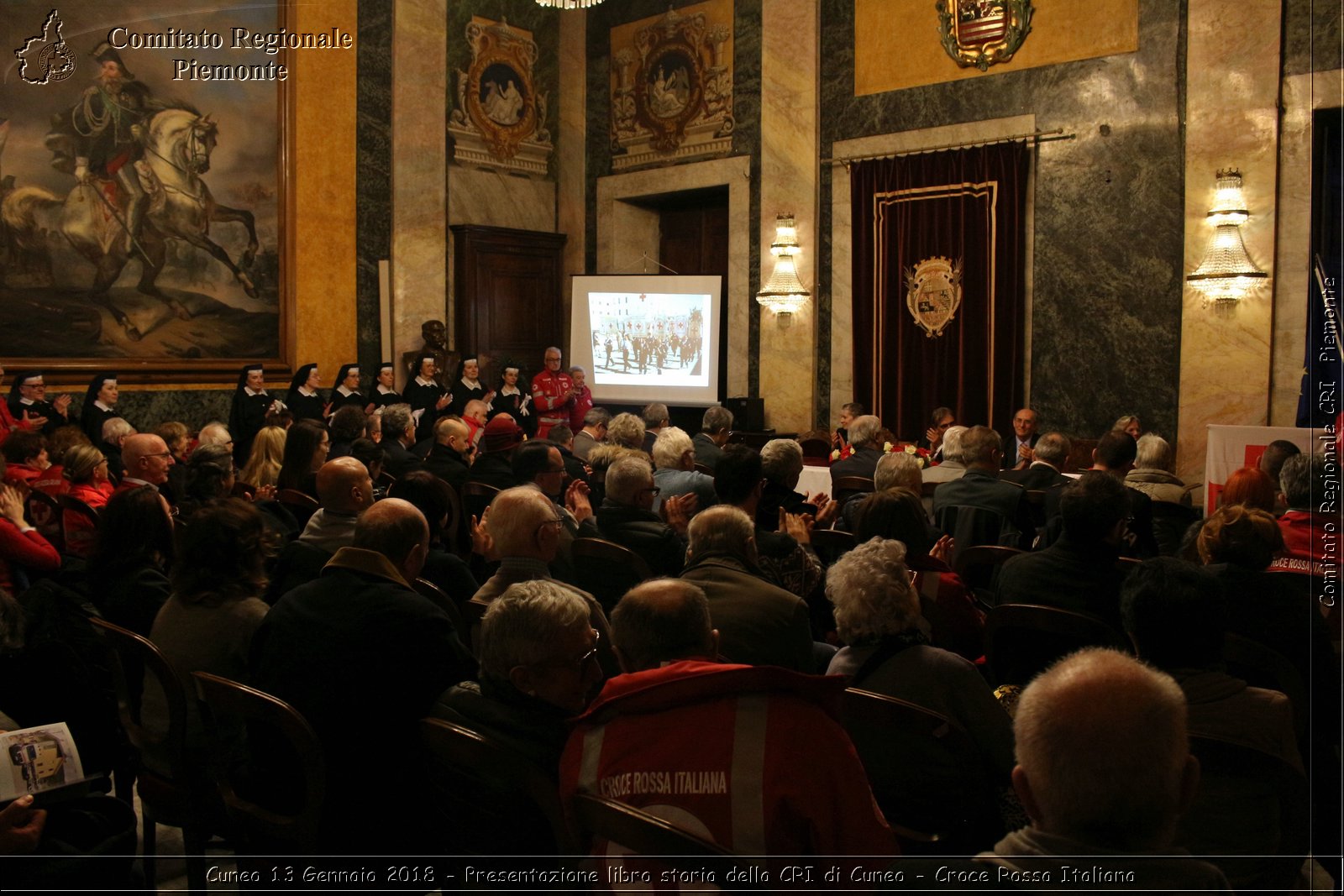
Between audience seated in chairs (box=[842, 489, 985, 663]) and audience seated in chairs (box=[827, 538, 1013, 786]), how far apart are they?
0.91 meters

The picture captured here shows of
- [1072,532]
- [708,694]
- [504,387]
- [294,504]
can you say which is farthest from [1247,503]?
[504,387]

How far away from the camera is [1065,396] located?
945cm

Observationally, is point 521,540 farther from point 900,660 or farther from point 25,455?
point 25,455

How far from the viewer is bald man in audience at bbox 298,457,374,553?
359 centimetres

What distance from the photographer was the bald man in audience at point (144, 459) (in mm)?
4863

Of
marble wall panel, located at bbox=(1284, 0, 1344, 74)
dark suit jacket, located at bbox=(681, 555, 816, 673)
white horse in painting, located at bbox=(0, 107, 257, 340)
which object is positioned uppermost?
marble wall panel, located at bbox=(1284, 0, 1344, 74)

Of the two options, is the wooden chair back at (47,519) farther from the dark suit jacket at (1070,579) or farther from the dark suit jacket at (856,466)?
the dark suit jacket at (1070,579)

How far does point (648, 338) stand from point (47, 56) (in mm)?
6309

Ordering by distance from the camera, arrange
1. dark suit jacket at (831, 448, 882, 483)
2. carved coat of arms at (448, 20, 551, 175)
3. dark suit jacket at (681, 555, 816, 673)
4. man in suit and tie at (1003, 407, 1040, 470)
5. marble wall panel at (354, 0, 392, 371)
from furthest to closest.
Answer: carved coat of arms at (448, 20, 551, 175) < marble wall panel at (354, 0, 392, 371) < man in suit and tie at (1003, 407, 1040, 470) < dark suit jacket at (831, 448, 882, 483) < dark suit jacket at (681, 555, 816, 673)

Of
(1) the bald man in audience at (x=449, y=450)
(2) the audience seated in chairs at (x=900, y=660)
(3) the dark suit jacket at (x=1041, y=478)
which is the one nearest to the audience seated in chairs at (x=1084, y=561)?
(2) the audience seated in chairs at (x=900, y=660)

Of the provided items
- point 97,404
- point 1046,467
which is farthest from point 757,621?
point 97,404

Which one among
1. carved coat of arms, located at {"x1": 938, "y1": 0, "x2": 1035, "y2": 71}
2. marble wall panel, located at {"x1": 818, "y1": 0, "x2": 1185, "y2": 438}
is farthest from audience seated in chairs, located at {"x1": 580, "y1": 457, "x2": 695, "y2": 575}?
carved coat of arms, located at {"x1": 938, "y1": 0, "x2": 1035, "y2": 71}

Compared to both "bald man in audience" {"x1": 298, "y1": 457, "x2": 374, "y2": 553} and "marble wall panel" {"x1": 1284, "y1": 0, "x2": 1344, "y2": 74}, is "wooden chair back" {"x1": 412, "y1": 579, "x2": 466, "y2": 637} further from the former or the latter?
"marble wall panel" {"x1": 1284, "y1": 0, "x2": 1344, "y2": 74}

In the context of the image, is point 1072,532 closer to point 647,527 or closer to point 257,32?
point 647,527
